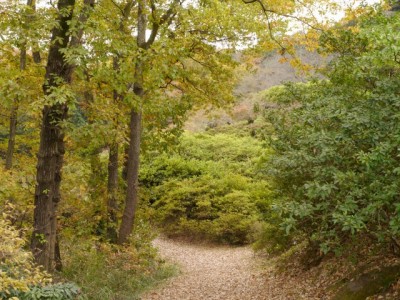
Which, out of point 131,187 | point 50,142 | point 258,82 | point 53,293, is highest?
point 258,82

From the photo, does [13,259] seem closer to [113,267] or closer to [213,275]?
[113,267]

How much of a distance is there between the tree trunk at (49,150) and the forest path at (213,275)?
249 centimetres

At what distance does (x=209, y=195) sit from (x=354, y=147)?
11.7 metres

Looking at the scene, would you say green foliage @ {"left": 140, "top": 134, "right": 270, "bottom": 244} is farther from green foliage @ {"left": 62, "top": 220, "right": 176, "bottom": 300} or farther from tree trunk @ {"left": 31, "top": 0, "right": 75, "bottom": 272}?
tree trunk @ {"left": 31, "top": 0, "right": 75, "bottom": 272}

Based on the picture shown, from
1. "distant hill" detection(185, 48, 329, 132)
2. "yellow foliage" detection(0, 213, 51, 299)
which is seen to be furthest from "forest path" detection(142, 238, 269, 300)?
"distant hill" detection(185, 48, 329, 132)

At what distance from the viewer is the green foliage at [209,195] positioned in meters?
15.3

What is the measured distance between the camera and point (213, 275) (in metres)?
10.7

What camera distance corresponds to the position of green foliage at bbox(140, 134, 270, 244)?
50.2ft

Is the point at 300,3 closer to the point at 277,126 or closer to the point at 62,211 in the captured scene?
the point at 277,126

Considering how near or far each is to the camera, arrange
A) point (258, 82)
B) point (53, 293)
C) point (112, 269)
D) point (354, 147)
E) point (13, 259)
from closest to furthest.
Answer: point (13, 259), point (354, 147), point (53, 293), point (112, 269), point (258, 82)

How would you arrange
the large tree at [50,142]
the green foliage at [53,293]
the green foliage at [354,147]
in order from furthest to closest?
the large tree at [50,142]
the green foliage at [53,293]
the green foliage at [354,147]

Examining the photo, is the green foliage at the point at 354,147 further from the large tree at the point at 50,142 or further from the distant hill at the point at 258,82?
the distant hill at the point at 258,82

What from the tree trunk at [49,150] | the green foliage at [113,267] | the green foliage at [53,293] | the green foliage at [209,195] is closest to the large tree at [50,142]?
the tree trunk at [49,150]

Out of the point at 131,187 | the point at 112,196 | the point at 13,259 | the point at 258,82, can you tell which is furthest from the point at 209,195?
the point at 258,82
